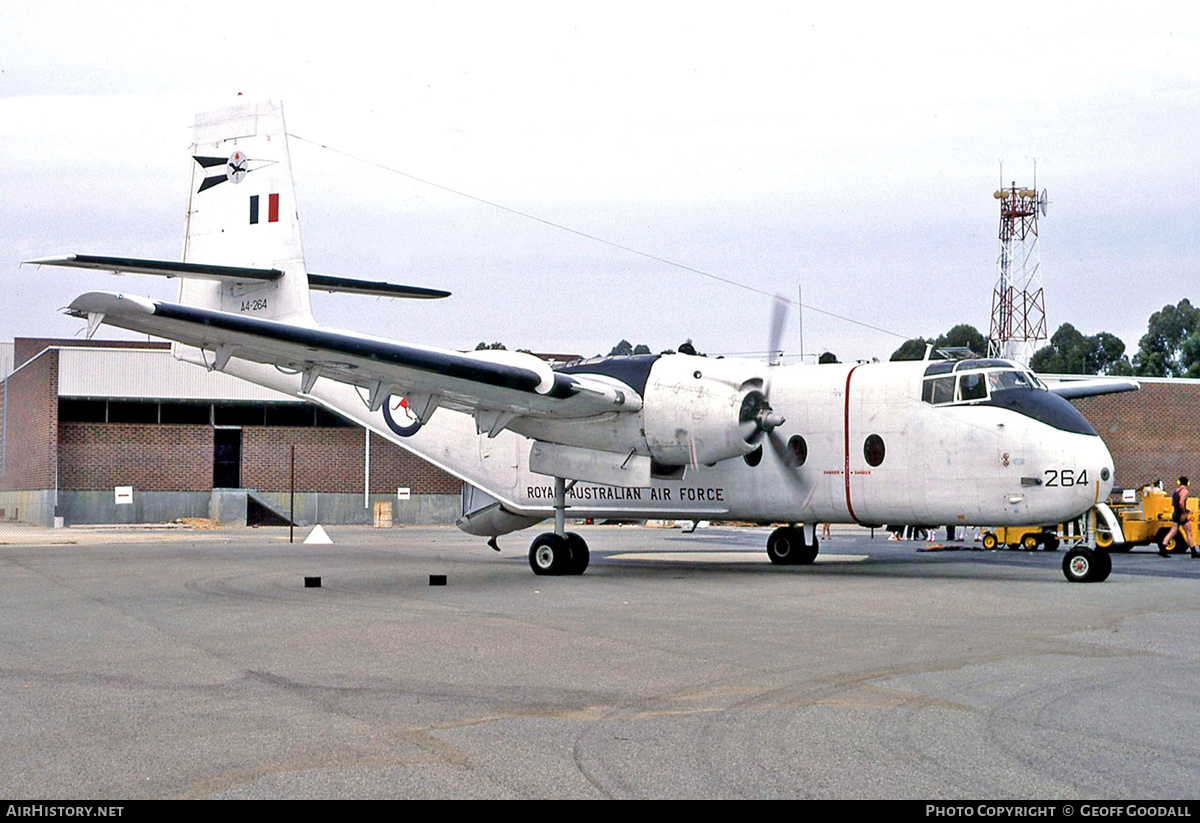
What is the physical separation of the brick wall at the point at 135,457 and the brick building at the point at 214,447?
42mm

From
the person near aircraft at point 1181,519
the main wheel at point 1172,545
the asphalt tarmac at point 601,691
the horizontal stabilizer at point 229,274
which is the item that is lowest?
the main wheel at point 1172,545

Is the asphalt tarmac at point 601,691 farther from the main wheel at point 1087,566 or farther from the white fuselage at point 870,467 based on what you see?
the white fuselage at point 870,467

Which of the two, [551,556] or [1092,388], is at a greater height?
[1092,388]

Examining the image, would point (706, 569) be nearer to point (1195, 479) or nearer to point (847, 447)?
point (847, 447)

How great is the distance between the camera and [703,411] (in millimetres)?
17625

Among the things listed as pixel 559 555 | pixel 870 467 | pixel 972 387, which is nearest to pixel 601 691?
pixel 559 555

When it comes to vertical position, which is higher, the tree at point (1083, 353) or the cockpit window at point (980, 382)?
the tree at point (1083, 353)

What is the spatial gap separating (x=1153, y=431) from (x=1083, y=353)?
180 feet

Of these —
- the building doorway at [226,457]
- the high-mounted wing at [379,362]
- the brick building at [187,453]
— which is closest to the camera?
the high-mounted wing at [379,362]

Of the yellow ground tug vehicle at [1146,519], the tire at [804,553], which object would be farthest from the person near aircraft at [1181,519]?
the tire at [804,553]

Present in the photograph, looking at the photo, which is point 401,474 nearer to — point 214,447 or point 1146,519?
point 214,447

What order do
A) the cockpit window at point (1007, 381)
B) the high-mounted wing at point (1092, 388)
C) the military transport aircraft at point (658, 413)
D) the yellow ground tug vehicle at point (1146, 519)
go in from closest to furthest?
the military transport aircraft at point (658, 413)
the cockpit window at point (1007, 381)
the high-mounted wing at point (1092, 388)
the yellow ground tug vehicle at point (1146, 519)

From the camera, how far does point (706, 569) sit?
67.2 feet

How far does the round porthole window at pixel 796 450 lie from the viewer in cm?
1869
